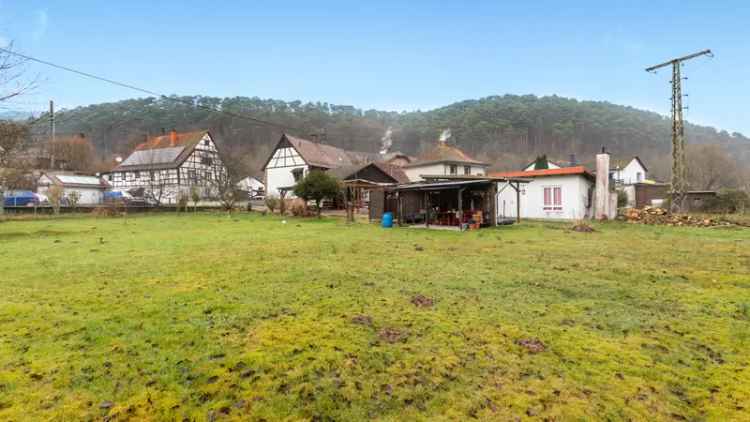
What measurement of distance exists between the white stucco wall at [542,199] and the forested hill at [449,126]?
39.4 m

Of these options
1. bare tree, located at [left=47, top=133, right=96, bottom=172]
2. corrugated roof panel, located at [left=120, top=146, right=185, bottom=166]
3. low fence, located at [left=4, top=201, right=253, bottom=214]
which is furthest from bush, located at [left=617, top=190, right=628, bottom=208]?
bare tree, located at [left=47, top=133, right=96, bottom=172]

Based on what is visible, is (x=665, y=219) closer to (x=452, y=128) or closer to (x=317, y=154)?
(x=317, y=154)

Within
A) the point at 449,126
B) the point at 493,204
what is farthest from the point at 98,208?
the point at 449,126

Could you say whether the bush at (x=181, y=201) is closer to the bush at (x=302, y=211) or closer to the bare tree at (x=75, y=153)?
the bush at (x=302, y=211)

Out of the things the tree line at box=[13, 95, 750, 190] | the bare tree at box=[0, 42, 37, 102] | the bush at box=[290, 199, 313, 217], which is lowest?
the bush at box=[290, 199, 313, 217]

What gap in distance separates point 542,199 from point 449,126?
52099mm

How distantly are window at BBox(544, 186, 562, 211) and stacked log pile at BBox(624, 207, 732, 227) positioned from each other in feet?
10.8

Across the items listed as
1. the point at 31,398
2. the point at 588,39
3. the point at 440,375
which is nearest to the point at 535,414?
the point at 440,375

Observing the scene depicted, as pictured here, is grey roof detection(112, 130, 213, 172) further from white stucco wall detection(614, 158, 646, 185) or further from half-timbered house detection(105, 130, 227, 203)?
white stucco wall detection(614, 158, 646, 185)

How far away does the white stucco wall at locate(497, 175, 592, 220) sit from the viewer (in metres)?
19.6

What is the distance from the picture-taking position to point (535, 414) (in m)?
2.32

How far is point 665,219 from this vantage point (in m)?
17.3

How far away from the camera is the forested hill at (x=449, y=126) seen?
59562 mm

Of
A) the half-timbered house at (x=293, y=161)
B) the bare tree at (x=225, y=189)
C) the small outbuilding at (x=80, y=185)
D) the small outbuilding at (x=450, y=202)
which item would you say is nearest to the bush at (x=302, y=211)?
the small outbuilding at (x=450, y=202)
